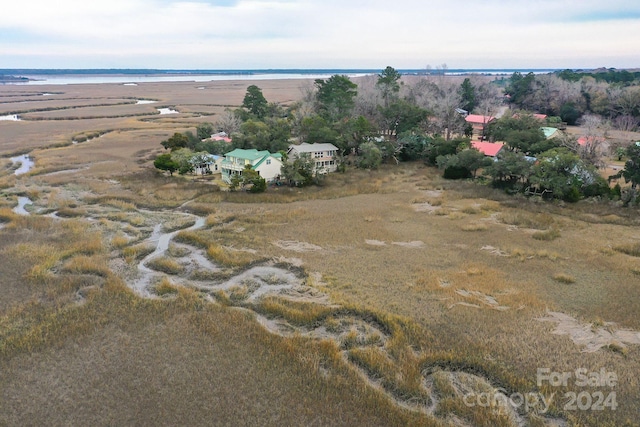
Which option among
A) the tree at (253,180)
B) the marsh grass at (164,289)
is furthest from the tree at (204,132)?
the marsh grass at (164,289)

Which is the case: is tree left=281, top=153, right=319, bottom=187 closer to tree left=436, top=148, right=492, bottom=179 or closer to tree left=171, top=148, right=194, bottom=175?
tree left=171, top=148, right=194, bottom=175

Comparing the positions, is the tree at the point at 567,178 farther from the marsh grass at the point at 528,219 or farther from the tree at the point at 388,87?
the tree at the point at 388,87

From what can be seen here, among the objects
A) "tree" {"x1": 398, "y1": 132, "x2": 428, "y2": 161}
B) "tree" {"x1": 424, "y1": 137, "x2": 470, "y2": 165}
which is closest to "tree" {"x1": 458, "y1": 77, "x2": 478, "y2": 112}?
"tree" {"x1": 398, "y1": 132, "x2": 428, "y2": 161}

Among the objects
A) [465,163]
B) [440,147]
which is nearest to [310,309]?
[465,163]

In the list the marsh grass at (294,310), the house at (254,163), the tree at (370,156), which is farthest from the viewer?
the tree at (370,156)

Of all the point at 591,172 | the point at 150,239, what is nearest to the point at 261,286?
the point at 150,239

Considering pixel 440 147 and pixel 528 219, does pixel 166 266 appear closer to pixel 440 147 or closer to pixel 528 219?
pixel 528 219
